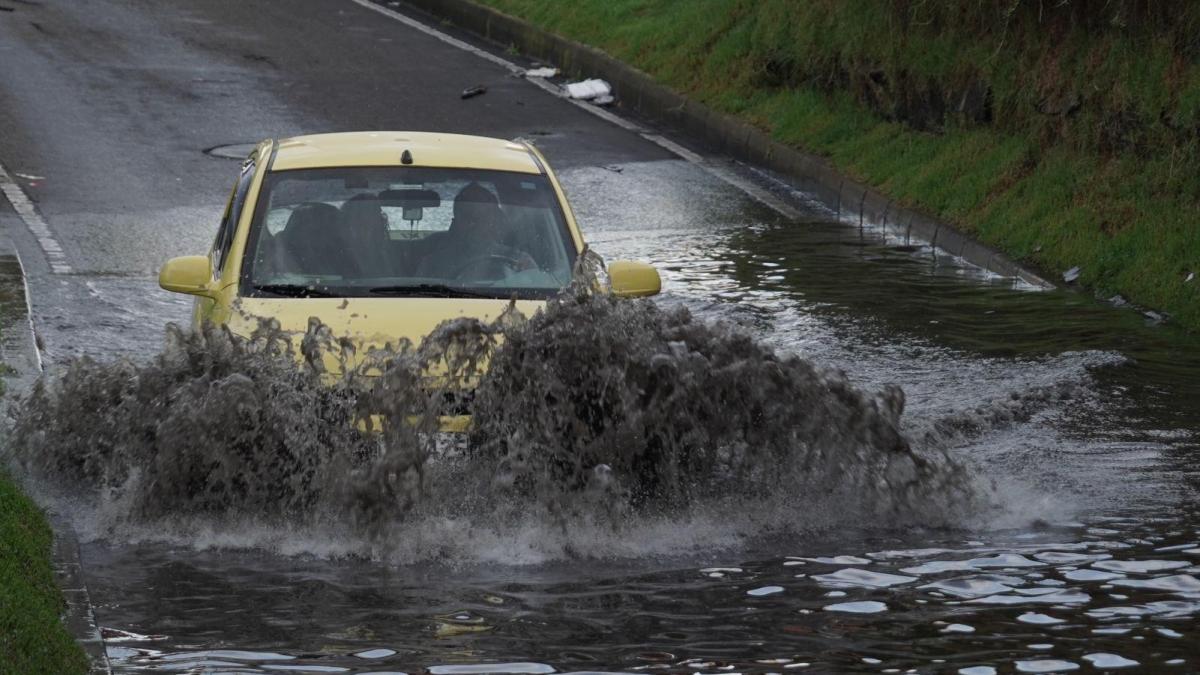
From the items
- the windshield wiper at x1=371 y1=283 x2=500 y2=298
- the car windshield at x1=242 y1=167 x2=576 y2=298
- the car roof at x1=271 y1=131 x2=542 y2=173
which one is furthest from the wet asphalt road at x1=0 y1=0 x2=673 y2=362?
the windshield wiper at x1=371 y1=283 x2=500 y2=298

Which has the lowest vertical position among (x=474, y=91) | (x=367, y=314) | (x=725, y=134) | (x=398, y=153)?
(x=367, y=314)

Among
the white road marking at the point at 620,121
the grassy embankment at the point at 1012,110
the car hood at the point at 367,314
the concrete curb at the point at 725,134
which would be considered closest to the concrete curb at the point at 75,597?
the car hood at the point at 367,314

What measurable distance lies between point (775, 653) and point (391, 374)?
2140 mm

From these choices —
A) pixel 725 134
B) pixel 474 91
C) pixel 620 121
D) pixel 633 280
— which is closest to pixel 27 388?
pixel 633 280

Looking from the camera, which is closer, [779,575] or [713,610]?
[713,610]

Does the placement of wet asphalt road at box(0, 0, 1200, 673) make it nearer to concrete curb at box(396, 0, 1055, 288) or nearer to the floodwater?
the floodwater

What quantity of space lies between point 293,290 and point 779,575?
266 cm

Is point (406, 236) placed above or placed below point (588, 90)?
below

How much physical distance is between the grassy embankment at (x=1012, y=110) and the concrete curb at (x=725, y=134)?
6.5 inches

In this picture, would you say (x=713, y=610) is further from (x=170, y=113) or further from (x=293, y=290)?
(x=170, y=113)

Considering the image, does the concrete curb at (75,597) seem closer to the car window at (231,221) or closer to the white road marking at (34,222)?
the car window at (231,221)

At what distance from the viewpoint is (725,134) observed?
18484mm

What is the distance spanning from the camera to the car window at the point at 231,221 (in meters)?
9.12

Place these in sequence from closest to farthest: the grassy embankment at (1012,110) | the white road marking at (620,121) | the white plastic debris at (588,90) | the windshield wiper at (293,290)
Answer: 1. the windshield wiper at (293,290)
2. the grassy embankment at (1012,110)
3. the white road marking at (620,121)
4. the white plastic debris at (588,90)
